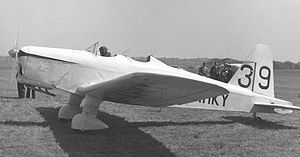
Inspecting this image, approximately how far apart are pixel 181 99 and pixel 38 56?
3354 mm

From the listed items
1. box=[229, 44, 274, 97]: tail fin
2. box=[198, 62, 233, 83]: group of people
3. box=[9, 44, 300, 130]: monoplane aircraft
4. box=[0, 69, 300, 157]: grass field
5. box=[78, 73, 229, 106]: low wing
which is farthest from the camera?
box=[198, 62, 233, 83]: group of people

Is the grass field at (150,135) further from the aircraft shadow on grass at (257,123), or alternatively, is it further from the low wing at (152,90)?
the low wing at (152,90)

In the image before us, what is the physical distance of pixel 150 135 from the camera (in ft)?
23.4

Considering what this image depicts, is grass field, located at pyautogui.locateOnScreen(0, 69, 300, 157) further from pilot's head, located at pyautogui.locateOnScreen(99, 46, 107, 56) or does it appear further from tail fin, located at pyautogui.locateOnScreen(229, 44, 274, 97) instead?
pilot's head, located at pyautogui.locateOnScreen(99, 46, 107, 56)

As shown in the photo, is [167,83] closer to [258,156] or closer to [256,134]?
[258,156]

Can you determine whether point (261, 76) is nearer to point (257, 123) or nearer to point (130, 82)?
point (257, 123)

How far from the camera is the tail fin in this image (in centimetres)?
897

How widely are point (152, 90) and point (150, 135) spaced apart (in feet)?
5.29

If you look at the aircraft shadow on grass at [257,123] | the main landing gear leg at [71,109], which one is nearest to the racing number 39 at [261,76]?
the aircraft shadow on grass at [257,123]

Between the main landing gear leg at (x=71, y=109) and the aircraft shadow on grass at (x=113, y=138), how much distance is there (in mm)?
189

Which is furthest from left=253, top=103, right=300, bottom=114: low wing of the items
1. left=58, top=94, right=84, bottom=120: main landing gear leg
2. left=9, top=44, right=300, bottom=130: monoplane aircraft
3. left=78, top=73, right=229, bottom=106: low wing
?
left=58, top=94, right=84, bottom=120: main landing gear leg

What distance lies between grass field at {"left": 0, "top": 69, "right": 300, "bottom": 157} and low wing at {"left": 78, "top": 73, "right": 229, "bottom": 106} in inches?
32.5

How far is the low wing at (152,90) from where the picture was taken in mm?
4871

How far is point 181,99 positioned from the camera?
20.4 ft
